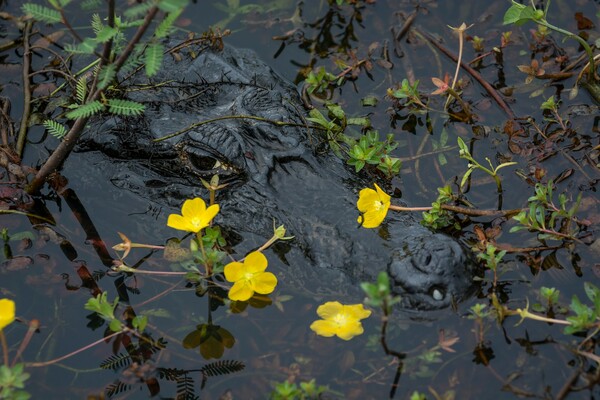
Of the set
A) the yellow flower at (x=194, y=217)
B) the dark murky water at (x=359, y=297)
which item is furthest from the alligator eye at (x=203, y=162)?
the dark murky water at (x=359, y=297)

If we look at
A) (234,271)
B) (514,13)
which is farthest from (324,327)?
(514,13)

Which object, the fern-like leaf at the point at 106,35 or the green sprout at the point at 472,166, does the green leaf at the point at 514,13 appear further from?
the fern-like leaf at the point at 106,35

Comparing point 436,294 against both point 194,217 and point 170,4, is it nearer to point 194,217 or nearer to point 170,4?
point 194,217

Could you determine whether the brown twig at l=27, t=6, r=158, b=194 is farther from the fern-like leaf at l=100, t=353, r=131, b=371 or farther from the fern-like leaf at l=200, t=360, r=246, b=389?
the fern-like leaf at l=200, t=360, r=246, b=389

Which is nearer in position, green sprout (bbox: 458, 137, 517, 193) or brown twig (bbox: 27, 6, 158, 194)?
brown twig (bbox: 27, 6, 158, 194)

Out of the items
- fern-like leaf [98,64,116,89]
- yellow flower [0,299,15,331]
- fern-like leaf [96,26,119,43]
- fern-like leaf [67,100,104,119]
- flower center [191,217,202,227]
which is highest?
fern-like leaf [96,26,119,43]

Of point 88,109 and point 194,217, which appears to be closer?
point 88,109

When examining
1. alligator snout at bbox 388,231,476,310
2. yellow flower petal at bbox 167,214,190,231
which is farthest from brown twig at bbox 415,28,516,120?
yellow flower petal at bbox 167,214,190,231

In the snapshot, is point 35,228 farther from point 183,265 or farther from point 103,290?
point 183,265
